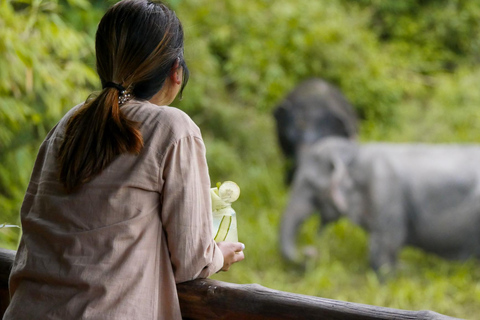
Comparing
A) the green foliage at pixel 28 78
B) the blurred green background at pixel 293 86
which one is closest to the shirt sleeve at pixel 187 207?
the green foliage at pixel 28 78

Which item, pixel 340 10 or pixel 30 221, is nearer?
pixel 30 221

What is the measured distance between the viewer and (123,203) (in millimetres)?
1092

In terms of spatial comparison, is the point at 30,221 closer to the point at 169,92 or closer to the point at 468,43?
the point at 169,92

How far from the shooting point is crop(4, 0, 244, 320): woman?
1084 millimetres

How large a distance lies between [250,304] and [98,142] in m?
0.43

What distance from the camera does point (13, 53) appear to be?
2.69m

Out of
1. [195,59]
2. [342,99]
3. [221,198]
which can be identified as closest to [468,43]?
[342,99]

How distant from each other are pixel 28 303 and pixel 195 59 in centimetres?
557

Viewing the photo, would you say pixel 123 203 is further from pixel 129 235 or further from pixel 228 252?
pixel 228 252

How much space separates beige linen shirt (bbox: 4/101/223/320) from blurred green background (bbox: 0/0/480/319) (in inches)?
69.7

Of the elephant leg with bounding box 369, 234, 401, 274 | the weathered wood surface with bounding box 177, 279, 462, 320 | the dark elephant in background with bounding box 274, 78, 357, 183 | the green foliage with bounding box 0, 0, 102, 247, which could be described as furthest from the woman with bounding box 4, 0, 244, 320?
the dark elephant in background with bounding box 274, 78, 357, 183

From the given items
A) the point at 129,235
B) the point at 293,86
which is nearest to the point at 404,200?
the point at 293,86

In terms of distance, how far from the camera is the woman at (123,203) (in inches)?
42.7

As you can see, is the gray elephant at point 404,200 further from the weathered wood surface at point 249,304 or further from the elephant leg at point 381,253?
the weathered wood surface at point 249,304
